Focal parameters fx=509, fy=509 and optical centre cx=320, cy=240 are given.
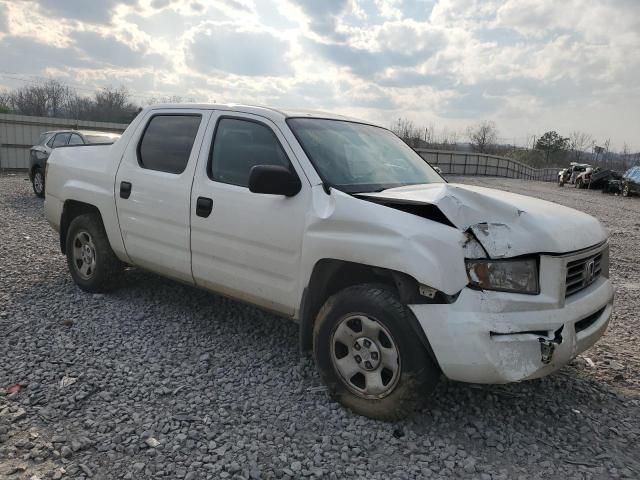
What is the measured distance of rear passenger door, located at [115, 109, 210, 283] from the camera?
413 cm

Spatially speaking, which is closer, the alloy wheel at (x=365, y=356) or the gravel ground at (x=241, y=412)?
the gravel ground at (x=241, y=412)

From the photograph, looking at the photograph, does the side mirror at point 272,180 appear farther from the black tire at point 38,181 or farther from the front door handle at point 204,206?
the black tire at point 38,181

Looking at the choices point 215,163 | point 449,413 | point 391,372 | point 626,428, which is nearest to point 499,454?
point 449,413

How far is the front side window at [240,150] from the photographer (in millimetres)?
3699

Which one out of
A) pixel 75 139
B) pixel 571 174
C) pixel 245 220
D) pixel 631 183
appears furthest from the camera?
pixel 571 174

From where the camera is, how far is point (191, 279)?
13.7ft

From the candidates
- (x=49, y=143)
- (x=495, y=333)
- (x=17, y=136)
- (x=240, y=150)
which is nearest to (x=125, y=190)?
(x=240, y=150)

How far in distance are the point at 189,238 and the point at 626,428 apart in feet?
10.8

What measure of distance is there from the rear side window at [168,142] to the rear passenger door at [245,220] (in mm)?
262

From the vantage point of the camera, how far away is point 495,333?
271cm

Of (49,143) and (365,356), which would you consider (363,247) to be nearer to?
(365,356)

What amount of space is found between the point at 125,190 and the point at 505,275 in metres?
3.37

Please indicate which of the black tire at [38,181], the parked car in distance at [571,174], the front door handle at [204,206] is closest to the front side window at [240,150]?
the front door handle at [204,206]

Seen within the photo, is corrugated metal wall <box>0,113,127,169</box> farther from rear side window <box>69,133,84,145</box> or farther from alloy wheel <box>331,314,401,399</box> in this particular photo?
alloy wheel <box>331,314,401,399</box>
